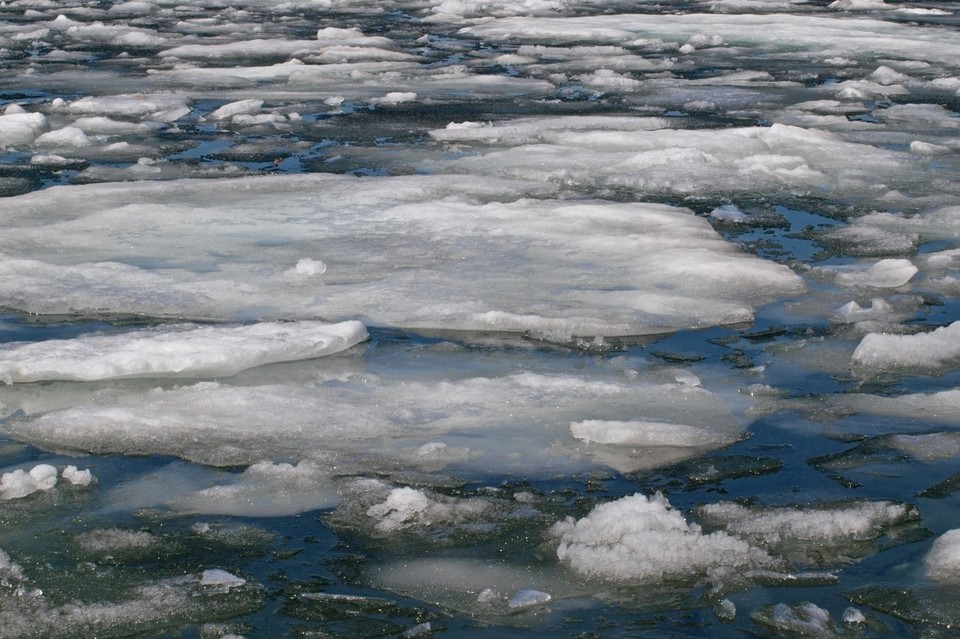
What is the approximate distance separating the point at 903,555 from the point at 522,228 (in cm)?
280

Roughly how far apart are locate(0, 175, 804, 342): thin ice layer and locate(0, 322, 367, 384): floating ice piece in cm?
32

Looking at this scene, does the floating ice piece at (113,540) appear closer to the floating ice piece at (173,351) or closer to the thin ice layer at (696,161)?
the floating ice piece at (173,351)

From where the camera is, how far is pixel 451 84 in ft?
30.8

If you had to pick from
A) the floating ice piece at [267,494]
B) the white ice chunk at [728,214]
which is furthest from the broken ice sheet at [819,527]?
the white ice chunk at [728,214]

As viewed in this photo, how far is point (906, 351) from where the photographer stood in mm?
3717

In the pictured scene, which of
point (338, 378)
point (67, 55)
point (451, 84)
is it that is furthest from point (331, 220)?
point (67, 55)

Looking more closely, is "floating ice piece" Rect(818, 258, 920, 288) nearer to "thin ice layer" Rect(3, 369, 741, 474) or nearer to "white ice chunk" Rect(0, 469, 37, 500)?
"thin ice layer" Rect(3, 369, 741, 474)

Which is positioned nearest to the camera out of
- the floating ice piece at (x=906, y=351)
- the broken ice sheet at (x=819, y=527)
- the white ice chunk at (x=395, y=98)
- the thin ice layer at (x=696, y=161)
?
the broken ice sheet at (x=819, y=527)

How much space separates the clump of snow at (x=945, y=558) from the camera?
8.21 ft

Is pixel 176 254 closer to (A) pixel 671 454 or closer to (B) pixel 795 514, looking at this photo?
(A) pixel 671 454

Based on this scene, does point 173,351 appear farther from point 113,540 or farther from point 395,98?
point 395,98

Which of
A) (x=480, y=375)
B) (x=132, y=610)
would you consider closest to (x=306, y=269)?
(x=480, y=375)

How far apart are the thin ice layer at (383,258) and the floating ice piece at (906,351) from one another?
505mm

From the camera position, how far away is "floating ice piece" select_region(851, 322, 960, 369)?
368cm
